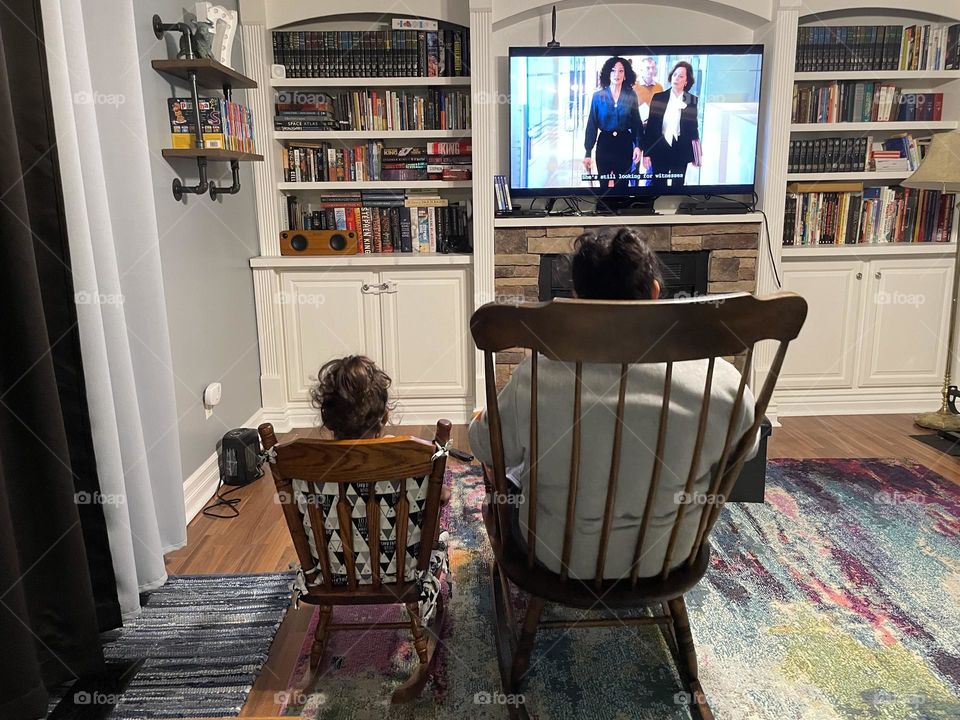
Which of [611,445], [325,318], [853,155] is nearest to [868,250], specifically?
[853,155]

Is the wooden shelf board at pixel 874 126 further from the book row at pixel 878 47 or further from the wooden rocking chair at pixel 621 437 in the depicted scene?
the wooden rocking chair at pixel 621 437

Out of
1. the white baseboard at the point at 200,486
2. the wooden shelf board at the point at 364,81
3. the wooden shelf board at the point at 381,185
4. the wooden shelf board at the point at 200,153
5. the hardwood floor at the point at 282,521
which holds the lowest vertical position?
the hardwood floor at the point at 282,521

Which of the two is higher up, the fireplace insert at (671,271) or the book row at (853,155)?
the book row at (853,155)

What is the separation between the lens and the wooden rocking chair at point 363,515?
1.36 m

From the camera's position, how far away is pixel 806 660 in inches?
67.6

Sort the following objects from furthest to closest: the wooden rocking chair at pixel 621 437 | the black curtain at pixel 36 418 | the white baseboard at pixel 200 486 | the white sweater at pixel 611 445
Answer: the white baseboard at pixel 200 486 → the black curtain at pixel 36 418 → the white sweater at pixel 611 445 → the wooden rocking chair at pixel 621 437

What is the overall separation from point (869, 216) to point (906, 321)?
579 mm

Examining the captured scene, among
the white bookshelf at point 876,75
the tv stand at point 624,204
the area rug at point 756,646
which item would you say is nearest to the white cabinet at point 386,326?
the tv stand at point 624,204

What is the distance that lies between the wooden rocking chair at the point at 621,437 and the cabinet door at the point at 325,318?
6.90 ft

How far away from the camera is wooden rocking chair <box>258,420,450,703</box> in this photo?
1.36 meters

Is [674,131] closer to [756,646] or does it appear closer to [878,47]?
[878,47]

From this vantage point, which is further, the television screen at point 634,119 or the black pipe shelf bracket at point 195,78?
the television screen at point 634,119

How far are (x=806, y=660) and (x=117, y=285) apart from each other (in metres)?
1.98

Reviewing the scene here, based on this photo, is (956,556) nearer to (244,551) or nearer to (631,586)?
Result: (631,586)
